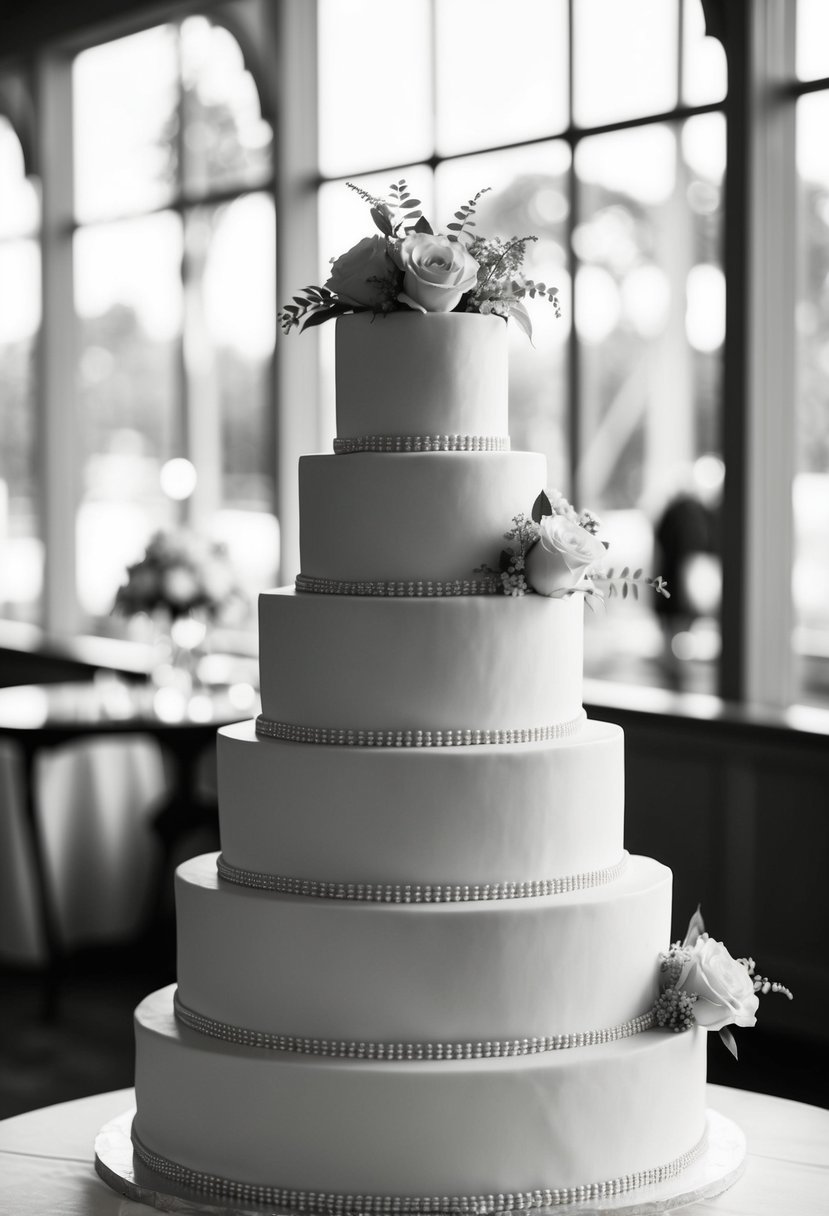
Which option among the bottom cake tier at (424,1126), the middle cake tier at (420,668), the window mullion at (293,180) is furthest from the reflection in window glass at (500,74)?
the bottom cake tier at (424,1126)

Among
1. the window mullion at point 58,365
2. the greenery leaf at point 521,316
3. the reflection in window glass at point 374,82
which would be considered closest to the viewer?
the greenery leaf at point 521,316

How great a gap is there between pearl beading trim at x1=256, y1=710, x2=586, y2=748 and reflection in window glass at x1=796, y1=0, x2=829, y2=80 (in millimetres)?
3453

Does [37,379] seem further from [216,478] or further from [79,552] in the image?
[216,478]

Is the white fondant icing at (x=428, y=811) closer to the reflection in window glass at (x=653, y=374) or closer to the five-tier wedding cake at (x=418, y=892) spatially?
the five-tier wedding cake at (x=418, y=892)

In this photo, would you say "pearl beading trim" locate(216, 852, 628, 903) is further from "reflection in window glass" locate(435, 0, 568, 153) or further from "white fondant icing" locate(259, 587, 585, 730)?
"reflection in window glass" locate(435, 0, 568, 153)

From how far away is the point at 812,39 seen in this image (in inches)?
215

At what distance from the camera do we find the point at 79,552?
360 inches

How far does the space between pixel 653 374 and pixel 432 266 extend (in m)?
5.58

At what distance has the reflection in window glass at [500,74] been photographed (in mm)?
6422

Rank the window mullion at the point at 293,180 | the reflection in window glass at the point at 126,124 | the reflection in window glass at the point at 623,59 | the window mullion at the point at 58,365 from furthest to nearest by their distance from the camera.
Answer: the window mullion at the point at 58,365
the reflection in window glass at the point at 126,124
the window mullion at the point at 293,180
the reflection in window glass at the point at 623,59

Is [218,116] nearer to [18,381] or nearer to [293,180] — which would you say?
[293,180]

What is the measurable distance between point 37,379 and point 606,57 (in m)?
4.25

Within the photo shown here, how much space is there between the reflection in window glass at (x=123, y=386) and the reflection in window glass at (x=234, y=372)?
0.53ft

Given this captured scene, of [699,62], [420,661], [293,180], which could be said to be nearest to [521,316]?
[420,661]
